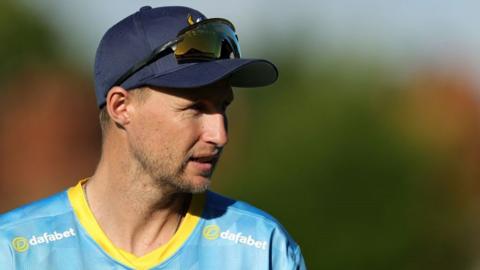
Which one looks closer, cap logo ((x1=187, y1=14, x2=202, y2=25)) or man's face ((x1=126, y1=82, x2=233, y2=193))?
man's face ((x1=126, y1=82, x2=233, y2=193))

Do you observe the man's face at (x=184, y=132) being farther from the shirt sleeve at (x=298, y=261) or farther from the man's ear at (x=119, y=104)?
the shirt sleeve at (x=298, y=261)

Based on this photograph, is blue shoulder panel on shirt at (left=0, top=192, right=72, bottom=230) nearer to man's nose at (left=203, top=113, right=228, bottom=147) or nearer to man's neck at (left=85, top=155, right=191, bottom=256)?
man's neck at (left=85, top=155, right=191, bottom=256)

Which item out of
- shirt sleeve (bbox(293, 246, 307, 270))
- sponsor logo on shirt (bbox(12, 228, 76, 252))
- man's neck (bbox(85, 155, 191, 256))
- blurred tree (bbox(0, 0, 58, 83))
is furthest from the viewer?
blurred tree (bbox(0, 0, 58, 83))

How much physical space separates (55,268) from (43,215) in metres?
0.25

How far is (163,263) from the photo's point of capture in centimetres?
528

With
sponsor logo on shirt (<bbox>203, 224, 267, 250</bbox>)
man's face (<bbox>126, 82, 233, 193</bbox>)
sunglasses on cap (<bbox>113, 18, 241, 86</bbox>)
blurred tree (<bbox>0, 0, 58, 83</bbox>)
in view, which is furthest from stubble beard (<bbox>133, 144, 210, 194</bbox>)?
blurred tree (<bbox>0, 0, 58, 83</bbox>)

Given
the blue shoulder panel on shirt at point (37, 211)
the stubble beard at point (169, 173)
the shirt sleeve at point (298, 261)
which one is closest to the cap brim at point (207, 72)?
the stubble beard at point (169, 173)

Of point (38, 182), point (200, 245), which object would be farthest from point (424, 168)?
point (200, 245)

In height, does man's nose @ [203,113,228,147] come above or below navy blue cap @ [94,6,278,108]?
below

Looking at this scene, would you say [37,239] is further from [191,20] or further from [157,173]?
[191,20]

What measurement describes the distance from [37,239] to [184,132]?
759mm

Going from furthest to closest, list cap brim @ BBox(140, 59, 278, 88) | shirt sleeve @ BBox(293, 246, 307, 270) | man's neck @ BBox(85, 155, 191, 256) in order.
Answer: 1. shirt sleeve @ BBox(293, 246, 307, 270)
2. man's neck @ BBox(85, 155, 191, 256)
3. cap brim @ BBox(140, 59, 278, 88)

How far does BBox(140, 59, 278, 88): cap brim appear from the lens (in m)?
5.12

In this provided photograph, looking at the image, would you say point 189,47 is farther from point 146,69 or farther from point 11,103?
point 11,103
